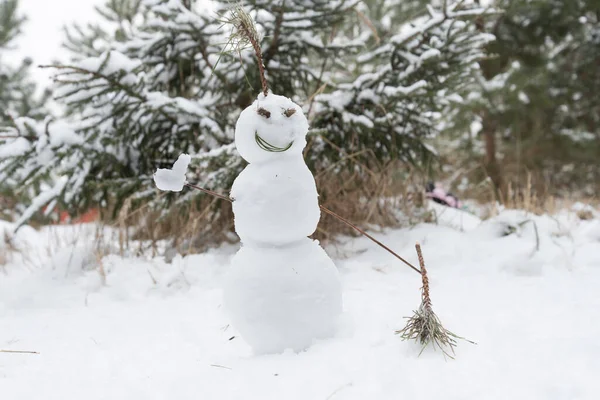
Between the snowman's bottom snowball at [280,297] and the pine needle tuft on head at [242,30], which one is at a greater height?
the pine needle tuft on head at [242,30]

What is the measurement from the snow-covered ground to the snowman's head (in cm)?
57

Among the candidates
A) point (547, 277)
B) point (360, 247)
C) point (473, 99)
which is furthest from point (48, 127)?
point (473, 99)

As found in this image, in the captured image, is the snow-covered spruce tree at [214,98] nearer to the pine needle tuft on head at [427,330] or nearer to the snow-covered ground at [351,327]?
the snow-covered ground at [351,327]

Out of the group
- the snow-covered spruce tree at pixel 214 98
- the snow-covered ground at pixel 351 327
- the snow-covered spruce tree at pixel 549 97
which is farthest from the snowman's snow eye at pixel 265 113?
the snow-covered spruce tree at pixel 549 97

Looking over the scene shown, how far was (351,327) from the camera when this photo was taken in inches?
49.9

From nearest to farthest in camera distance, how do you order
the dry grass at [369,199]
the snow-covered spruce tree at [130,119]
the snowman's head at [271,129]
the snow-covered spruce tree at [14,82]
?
the snowman's head at [271,129] < the snow-covered spruce tree at [130,119] < the dry grass at [369,199] < the snow-covered spruce tree at [14,82]

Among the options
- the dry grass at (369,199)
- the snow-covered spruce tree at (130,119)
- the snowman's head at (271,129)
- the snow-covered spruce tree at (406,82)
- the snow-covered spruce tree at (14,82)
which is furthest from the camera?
the snow-covered spruce tree at (14,82)

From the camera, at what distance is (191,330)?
5.05 ft

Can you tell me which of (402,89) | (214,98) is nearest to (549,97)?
(402,89)

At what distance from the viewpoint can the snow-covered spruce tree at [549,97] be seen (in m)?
6.46

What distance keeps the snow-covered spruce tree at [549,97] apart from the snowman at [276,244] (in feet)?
19.0

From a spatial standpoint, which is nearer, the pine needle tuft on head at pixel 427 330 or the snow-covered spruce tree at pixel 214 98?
the pine needle tuft on head at pixel 427 330

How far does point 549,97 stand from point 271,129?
7.70 m

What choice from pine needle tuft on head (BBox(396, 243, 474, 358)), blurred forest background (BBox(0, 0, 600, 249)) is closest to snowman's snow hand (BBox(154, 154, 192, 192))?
pine needle tuft on head (BBox(396, 243, 474, 358))
